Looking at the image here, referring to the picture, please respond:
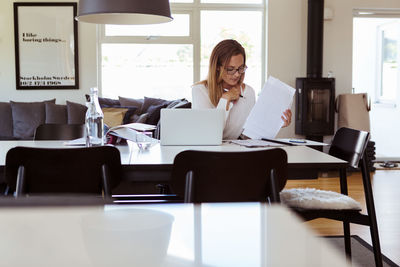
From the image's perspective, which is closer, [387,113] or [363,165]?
[363,165]

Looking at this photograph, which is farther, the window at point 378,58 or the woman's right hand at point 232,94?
the window at point 378,58

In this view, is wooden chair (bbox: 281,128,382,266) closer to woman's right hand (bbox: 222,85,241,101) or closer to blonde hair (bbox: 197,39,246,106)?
woman's right hand (bbox: 222,85,241,101)

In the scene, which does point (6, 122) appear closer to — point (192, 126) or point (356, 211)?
point (192, 126)

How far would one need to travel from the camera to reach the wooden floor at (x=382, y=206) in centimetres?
383

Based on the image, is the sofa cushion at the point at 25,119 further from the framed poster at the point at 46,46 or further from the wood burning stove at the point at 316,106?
the wood burning stove at the point at 316,106

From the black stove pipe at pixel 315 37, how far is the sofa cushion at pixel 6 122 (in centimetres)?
384

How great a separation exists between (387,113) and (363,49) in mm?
1056

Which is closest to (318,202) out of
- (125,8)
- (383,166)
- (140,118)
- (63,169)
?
(63,169)

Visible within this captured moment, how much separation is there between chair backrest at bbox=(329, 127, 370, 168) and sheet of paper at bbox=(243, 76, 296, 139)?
0.32m

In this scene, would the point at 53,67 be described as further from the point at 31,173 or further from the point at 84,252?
the point at 84,252

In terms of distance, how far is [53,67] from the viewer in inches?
276

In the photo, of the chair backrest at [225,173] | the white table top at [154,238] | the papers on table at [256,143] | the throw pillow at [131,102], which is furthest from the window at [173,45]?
the white table top at [154,238]

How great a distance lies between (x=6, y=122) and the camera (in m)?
6.63

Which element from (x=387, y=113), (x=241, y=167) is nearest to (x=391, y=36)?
(x=387, y=113)
